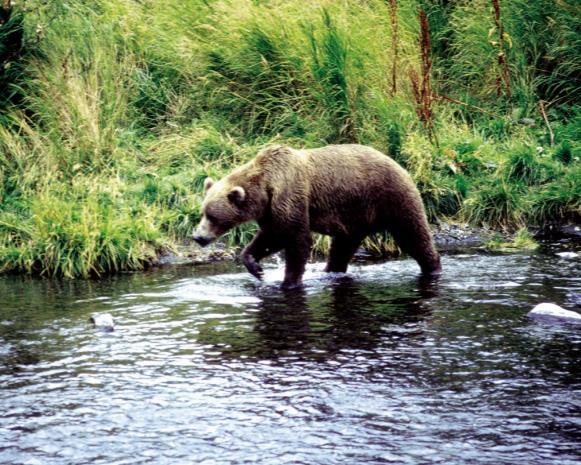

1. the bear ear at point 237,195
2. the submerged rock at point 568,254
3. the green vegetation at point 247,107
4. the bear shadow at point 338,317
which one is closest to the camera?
the bear shadow at point 338,317

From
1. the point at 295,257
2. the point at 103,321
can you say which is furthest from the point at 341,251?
the point at 103,321

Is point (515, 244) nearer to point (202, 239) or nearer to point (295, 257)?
point (295, 257)

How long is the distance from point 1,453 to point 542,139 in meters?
8.63

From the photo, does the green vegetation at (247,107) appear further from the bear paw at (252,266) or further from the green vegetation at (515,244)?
the bear paw at (252,266)

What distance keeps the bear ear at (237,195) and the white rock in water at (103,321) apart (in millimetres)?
1640

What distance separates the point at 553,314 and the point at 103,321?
310cm

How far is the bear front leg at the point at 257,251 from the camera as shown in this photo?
852 cm

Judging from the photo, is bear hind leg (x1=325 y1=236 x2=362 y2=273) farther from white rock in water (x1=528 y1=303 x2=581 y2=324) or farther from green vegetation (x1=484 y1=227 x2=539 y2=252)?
white rock in water (x1=528 y1=303 x2=581 y2=324)

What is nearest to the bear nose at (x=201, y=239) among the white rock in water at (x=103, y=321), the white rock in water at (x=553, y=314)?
the white rock in water at (x=103, y=321)

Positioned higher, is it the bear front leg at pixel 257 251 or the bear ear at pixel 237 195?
the bear ear at pixel 237 195

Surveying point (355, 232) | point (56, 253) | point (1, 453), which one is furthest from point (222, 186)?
point (1, 453)

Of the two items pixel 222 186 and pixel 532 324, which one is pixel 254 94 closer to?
pixel 222 186

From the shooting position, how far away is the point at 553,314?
22.5ft

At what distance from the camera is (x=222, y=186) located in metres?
8.55
